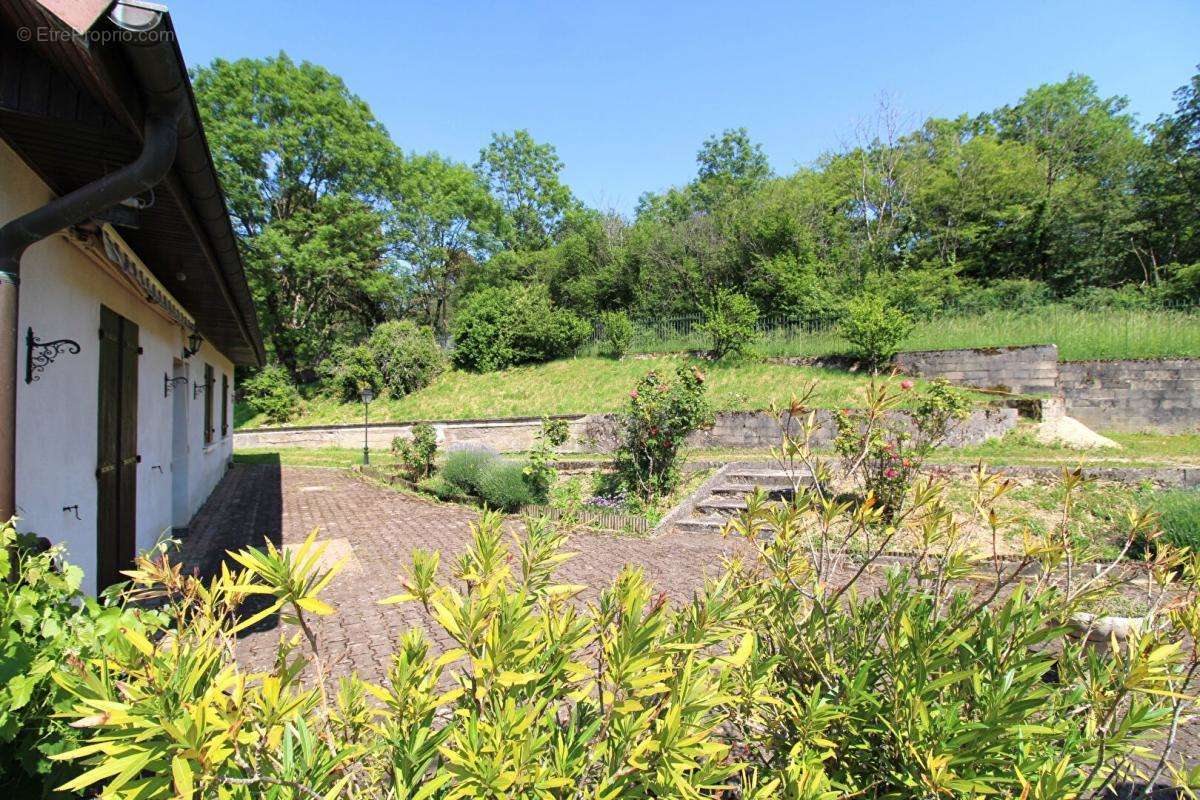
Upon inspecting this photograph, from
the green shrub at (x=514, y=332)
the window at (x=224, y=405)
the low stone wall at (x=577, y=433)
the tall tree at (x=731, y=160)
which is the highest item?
the tall tree at (x=731, y=160)

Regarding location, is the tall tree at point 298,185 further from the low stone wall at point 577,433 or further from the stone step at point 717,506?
the stone step at point 717,506

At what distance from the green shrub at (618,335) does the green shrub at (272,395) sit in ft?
49.8

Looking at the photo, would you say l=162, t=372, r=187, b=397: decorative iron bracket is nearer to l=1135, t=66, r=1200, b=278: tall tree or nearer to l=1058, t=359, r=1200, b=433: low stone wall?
l=1058, t=359, r=1200, b=433: low stone wall

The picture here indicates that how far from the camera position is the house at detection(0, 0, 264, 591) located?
233cm

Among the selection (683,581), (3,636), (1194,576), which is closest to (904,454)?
(683,581)

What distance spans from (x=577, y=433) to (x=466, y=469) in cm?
560

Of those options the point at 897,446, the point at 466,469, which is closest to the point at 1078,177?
the point at 897,446

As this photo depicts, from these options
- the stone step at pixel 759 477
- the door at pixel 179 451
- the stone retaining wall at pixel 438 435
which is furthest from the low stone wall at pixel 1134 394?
the door at pixel 179 451

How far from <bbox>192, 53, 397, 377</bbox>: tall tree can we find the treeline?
0.29 feet

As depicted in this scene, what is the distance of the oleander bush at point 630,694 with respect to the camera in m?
1.24

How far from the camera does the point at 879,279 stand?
69.4 feet

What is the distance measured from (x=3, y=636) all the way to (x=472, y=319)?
79.2 ft

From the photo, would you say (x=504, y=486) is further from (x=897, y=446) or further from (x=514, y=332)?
(x=514, y=332)

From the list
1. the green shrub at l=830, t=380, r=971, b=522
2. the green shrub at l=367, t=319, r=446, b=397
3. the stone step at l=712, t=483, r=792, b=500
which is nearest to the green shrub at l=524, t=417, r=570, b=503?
the stone step at l=712, t=483, r=792, b=500
